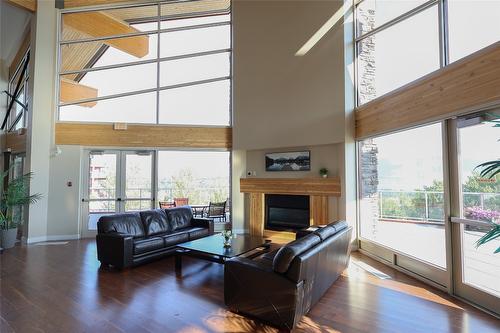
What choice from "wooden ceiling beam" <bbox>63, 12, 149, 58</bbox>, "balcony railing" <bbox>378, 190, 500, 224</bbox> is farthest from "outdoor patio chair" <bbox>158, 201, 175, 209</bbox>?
"balcony railing" <bbox>378, 190, 500, 224</bbox>

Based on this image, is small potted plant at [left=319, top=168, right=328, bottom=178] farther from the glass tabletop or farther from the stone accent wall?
the glass tabletop

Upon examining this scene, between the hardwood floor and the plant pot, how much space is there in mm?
1562

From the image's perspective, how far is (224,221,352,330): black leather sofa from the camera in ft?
8.29

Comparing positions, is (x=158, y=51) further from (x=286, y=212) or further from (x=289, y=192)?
(x=286, y=212)

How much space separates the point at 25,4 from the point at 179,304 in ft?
25.6

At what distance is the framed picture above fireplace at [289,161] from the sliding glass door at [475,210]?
3.02 meters

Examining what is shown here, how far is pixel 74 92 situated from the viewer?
6910 millimetres

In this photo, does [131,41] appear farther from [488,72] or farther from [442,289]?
[442,289]

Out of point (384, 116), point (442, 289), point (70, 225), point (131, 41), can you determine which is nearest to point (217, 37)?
point (131, 41)

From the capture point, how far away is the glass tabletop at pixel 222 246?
156 inches

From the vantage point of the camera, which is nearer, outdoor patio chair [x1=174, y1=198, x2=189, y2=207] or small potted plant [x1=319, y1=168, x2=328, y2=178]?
small potted plant [x1=319, y1=168, x2=328, y2=178]

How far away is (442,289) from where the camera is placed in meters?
3.53

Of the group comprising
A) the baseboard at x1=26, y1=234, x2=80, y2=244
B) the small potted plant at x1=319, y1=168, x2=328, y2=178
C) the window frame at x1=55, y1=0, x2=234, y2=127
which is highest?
the window frame at x1=55, y1=0, x2=234, y2=127

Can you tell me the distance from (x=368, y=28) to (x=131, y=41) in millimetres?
6013
